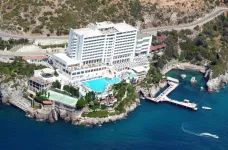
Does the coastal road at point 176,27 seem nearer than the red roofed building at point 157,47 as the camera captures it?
Yes

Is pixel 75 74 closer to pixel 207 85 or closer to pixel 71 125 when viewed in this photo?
pixel 71 125

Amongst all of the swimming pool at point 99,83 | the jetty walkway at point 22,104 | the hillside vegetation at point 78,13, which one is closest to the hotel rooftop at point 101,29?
the swimming pool at point 99,83

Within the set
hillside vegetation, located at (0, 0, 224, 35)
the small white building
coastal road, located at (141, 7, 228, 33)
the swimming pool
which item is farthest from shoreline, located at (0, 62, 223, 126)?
coastal road, located at (141, 7, 228, 33)

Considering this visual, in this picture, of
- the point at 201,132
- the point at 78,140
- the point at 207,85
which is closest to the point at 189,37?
the point at 207,85

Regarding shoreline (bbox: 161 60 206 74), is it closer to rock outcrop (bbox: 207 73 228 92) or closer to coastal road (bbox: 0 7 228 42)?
rock outcrop (bbox: 207 73 228 92)

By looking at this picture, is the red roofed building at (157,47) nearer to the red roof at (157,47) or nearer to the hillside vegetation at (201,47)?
the red roof at (157,47)

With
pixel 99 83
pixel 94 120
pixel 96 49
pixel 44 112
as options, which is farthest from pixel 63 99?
pixel 96 49
